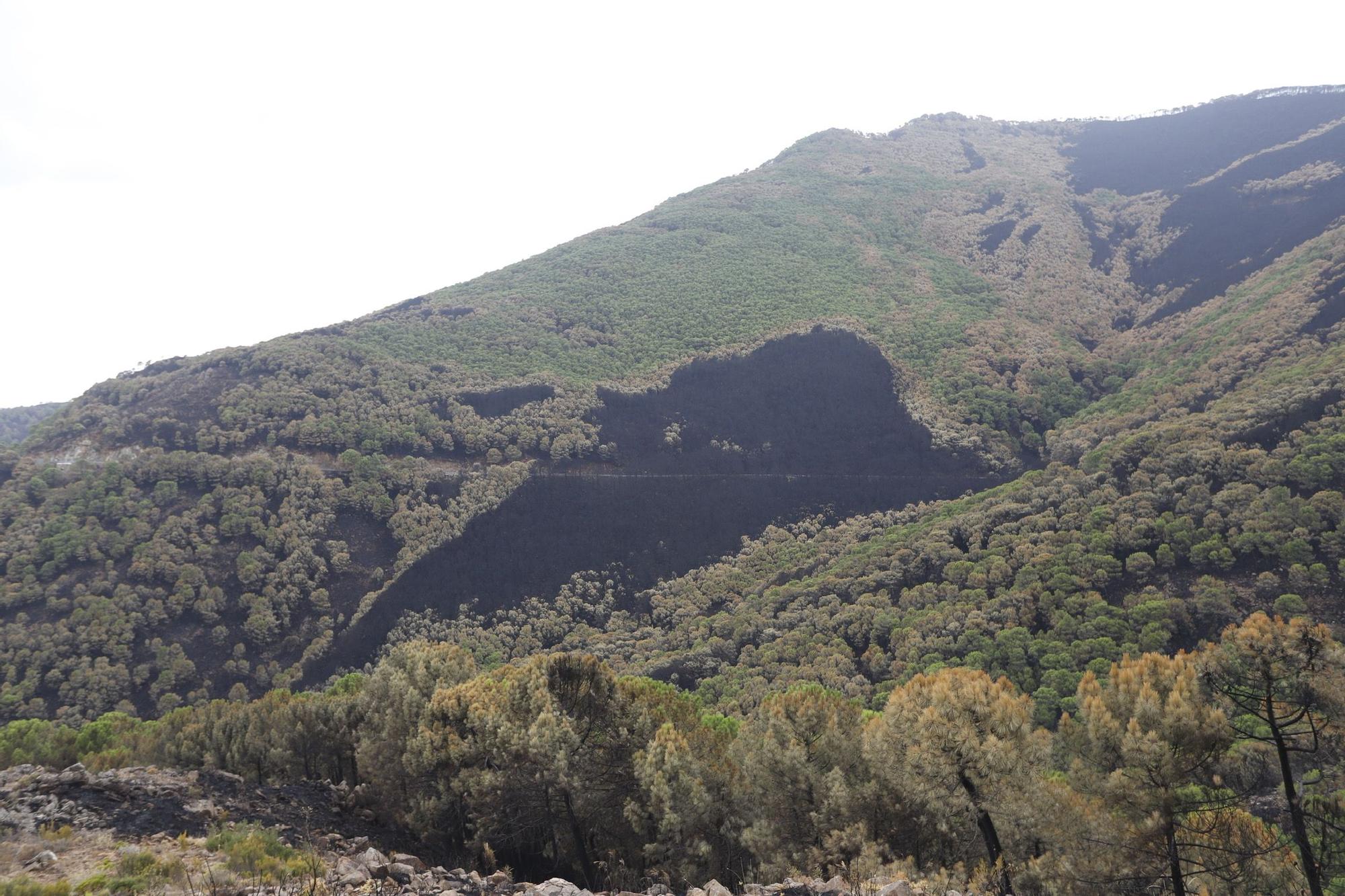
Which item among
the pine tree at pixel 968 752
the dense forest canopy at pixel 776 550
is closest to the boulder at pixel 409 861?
the dense forest canopy at pixel 776 550

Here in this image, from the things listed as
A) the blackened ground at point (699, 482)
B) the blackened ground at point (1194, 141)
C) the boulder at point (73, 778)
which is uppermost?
the blackened ground at point (1194, 141)

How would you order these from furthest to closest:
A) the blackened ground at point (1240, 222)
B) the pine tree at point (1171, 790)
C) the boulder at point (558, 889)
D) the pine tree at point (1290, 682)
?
the blackened ground at point (1240, 222) < the pine tree at point (1171, 790) < the boulder at point (558, 889) < the pine tree at point (1290, 682)

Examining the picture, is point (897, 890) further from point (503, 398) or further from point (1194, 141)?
point (1194, 141)

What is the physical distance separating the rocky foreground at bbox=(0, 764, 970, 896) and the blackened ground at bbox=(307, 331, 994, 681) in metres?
24.9

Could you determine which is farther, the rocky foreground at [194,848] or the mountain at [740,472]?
the mountain at [740,472]

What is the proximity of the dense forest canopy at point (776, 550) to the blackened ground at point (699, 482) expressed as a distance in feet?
1.02

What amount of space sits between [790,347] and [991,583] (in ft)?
122

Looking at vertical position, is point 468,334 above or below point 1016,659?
above

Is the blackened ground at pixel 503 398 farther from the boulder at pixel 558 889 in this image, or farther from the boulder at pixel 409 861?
the boulder at pixel 558 889

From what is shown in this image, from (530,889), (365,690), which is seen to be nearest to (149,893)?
(530,889)

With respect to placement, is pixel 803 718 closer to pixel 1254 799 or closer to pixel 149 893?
pixel 1254 799

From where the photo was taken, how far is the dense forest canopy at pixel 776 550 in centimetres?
1314

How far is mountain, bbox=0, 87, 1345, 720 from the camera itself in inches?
1179

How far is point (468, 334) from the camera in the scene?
68.7 meters
